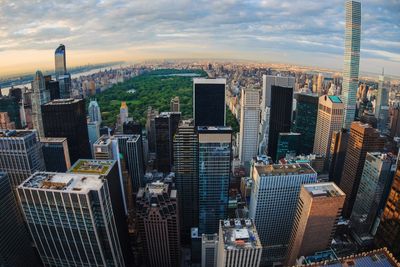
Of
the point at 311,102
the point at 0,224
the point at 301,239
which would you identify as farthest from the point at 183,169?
the point at 311,102

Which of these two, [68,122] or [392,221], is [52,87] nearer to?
[68,122]

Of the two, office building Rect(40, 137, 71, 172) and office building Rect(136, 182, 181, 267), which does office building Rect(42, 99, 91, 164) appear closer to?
office building Rect(40, 137, 71, 172)

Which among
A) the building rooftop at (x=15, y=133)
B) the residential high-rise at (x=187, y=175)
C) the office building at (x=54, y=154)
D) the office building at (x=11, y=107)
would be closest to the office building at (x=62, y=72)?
the office building at (x=11, y=107)

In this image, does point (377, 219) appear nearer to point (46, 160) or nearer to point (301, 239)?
point (301, 239)

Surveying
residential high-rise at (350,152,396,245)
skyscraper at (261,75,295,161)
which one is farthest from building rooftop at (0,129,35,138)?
skyscraper at (261,75,295,161)

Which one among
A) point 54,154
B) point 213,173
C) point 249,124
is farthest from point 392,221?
point 54,154

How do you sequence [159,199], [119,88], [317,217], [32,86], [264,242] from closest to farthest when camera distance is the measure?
[317,217] < [159,199] < [264,242] < [32,86] < [119,88]

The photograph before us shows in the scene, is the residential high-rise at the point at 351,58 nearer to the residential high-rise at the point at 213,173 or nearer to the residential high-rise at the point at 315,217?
the residential high-rise at the point at 213,173
